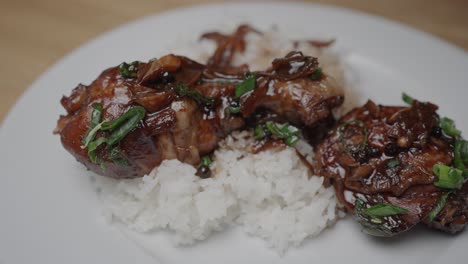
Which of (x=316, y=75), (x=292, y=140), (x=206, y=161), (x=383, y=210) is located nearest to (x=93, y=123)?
(x=206, y=161)

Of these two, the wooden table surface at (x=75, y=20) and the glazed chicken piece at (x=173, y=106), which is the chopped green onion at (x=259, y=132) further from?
the wooden table surface at (x=75, y=20)

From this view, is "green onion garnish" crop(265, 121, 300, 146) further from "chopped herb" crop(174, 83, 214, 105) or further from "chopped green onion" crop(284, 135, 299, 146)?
"chopped herb" crop(174, 83, 214, 105)

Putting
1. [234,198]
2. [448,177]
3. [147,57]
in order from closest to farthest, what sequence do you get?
[448,177], [234,198], [147,57]

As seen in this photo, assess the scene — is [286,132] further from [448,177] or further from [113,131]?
[113,131]

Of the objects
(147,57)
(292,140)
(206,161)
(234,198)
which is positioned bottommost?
(234,198)

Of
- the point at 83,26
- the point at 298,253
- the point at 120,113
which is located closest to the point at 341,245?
the point at 298,253

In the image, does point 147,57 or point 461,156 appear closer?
point 461,156
